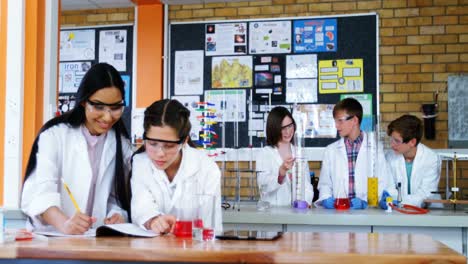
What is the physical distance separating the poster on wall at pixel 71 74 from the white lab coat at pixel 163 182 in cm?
382

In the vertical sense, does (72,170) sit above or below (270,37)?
below

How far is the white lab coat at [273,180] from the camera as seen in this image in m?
3.62

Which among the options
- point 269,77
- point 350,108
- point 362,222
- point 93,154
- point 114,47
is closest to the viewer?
point 93,154

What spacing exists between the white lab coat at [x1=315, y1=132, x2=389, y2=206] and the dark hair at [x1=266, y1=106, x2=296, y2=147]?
0.40 m

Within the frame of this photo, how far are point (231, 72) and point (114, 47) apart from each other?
4.15 feet

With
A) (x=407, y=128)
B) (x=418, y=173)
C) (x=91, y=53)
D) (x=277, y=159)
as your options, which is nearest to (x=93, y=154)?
(x=277, y=159)

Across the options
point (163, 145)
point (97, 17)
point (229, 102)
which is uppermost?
point (97, 17)

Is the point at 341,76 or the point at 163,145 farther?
the point at 341,76

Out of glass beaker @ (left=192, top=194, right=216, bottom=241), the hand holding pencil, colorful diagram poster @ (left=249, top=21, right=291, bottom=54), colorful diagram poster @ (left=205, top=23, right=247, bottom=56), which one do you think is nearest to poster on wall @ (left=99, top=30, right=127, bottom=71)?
colorful diagram poster @ (left=205, top=23, right=247, bottom=56)

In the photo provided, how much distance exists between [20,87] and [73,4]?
7.96 ft

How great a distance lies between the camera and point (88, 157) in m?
2.14

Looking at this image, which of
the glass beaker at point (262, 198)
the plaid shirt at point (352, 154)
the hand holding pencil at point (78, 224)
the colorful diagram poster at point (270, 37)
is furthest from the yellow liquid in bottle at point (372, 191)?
the hand holding pencil at point (78, 224)

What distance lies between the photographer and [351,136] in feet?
12.1

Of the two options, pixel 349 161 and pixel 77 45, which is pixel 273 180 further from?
pixel 77 45
